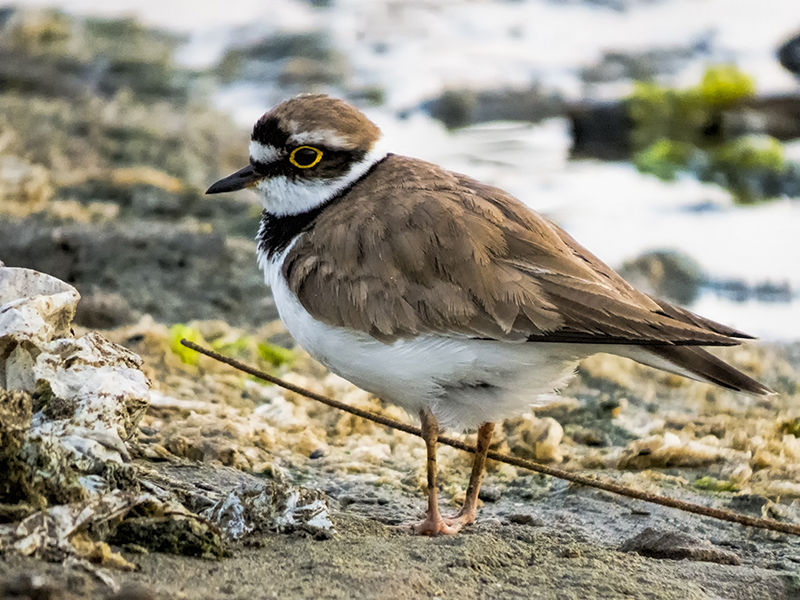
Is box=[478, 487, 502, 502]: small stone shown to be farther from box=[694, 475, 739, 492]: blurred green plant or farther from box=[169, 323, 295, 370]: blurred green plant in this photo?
box=[169, 323, 295, 370]: blurred green plant

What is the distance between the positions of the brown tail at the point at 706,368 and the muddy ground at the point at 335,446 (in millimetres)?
547

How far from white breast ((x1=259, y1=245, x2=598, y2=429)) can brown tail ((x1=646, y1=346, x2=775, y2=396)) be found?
26 centimetres

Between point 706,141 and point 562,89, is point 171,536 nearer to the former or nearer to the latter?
point 706,141

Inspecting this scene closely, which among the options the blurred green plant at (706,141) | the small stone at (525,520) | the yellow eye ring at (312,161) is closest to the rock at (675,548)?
the small stone at (525,520)

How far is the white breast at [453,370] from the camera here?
3434 millimetres

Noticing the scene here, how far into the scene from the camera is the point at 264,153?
417cm

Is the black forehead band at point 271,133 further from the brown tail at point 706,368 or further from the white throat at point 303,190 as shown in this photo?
the brown tail at point 706,368

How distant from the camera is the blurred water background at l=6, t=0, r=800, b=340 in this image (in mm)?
7926

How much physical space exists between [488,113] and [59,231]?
6443mm

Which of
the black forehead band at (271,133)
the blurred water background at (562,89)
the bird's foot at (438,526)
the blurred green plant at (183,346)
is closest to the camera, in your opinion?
the bird's foot at (438,526)

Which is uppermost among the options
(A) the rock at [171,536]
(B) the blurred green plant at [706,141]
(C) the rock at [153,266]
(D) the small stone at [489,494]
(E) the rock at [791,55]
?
(E) the rock at [791,55]

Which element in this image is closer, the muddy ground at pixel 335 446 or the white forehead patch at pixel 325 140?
the muddy ground at pixel 335 446

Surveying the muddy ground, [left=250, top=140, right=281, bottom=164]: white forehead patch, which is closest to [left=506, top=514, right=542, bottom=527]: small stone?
the muddy ground

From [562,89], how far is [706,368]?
32.7 ft
